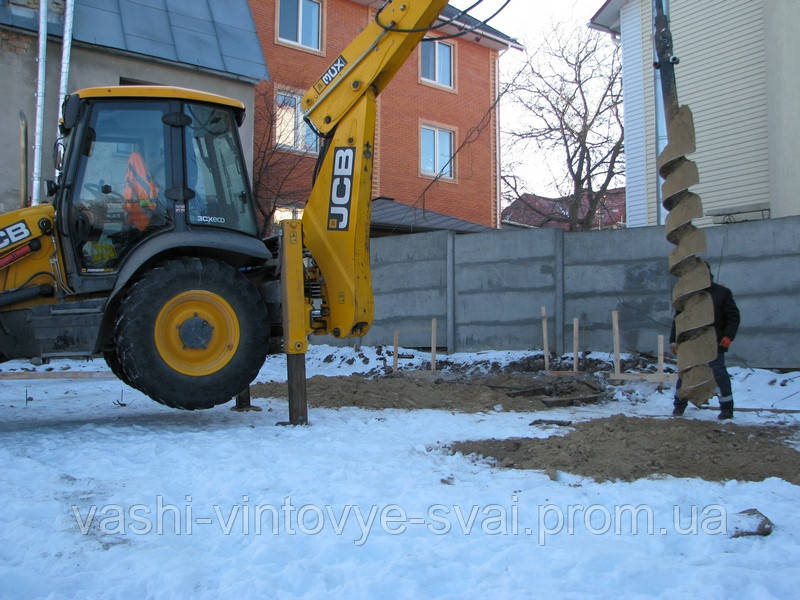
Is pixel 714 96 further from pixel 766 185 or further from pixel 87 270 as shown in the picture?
pixel 87 270

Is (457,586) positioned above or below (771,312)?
below

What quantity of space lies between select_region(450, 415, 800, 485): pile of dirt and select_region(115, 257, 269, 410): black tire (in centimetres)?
209

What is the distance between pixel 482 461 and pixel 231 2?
12770 mm

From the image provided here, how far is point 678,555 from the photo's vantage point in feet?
10.7

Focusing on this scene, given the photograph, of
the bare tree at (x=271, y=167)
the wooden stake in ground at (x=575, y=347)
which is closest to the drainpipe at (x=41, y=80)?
the bare tree at (x=271, y=167)

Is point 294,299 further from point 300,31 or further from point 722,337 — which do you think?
point 300,31

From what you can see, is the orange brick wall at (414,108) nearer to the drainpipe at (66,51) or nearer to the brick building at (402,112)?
the brick building at (402,112)

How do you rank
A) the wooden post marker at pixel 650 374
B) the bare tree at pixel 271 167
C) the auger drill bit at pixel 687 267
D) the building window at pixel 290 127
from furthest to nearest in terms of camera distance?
the building window at pixel 290 127
the bare tree at pixel 271 167
the wooden post marker at pixel 650 374
the auger drill bit at pixel 687 267

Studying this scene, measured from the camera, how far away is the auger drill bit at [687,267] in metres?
6.49

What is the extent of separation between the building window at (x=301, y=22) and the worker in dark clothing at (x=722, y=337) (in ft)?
46.4

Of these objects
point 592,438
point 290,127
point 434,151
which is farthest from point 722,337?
point 434,151

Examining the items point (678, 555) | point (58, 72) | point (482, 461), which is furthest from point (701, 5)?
point (678, 555)

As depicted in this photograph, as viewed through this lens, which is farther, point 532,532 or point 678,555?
point 532,532

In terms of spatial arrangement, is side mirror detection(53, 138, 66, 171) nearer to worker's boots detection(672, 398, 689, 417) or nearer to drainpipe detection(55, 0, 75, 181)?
drainpipe detection(55, 0, 75, 181)
